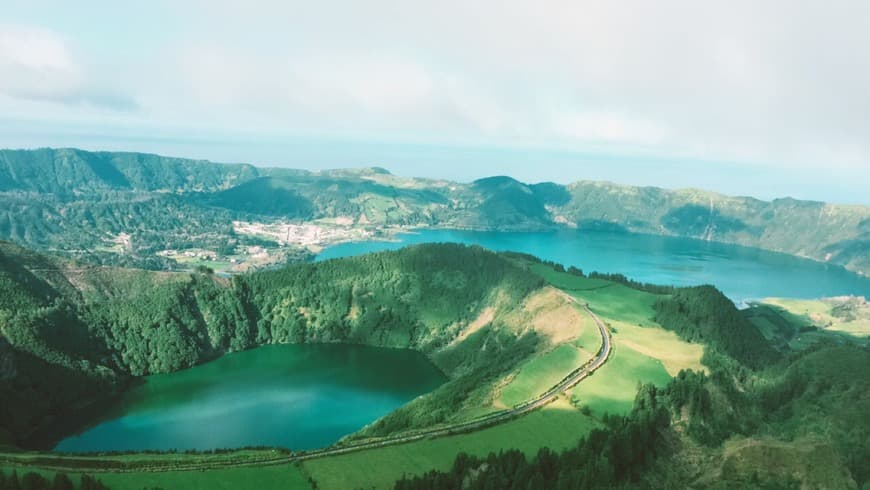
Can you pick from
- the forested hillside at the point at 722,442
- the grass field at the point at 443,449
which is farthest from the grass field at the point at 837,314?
the grass field at the point at 443,449

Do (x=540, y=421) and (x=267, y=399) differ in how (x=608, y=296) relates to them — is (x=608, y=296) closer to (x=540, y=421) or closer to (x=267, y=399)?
(x=540, y=421)

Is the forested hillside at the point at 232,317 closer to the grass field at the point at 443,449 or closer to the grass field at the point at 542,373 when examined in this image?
the grass field at the point at 542,373

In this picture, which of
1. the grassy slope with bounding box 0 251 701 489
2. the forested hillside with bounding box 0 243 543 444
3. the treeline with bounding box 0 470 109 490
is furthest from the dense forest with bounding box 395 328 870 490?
the treeline with bounding box 0 470 109 490

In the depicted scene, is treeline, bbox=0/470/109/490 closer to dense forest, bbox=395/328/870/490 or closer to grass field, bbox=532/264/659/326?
dense forest, bbox=395/328/870/490

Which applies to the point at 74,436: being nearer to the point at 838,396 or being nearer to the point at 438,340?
the point at 438,340

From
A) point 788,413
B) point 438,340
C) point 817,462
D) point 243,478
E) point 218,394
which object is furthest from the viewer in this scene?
point 438,340

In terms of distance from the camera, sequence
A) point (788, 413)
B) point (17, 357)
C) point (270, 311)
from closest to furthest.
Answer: point (788, 413)
point (17, 357)
point (270, 311)

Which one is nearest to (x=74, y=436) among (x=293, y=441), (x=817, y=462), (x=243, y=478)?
(x=293, y=441)
